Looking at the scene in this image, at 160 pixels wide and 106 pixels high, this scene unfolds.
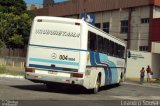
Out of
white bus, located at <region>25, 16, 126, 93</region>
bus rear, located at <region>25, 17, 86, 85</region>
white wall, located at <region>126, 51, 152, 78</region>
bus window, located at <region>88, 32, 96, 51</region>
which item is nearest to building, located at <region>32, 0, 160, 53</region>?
white wall, located at <region>126, 51, 152, 78</region>

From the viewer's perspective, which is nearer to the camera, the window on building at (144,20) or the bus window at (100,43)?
the bus window at (100,43)

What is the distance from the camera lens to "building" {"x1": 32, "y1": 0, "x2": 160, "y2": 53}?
219 ft

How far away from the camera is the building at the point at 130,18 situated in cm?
6661

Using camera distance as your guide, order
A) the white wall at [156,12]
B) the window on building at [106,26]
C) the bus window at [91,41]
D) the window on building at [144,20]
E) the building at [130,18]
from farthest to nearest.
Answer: the window on building at [106,26] < the window on building at [144,20] < the white wall at [156,12] < the building at [130,18] < the bus window at [91,41]

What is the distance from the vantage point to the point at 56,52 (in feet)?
69.9

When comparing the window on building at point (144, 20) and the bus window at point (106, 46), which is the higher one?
the window on building at point (144, 20)

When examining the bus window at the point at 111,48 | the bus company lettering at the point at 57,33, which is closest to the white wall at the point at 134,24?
the bus window at the point at 111,48

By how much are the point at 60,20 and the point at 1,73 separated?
17.5m

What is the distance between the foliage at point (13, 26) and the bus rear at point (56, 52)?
166ft

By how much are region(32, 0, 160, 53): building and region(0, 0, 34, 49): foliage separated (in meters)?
10.5

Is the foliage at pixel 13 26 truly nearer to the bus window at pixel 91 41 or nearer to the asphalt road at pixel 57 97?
the asphalt road at pixel 57 97

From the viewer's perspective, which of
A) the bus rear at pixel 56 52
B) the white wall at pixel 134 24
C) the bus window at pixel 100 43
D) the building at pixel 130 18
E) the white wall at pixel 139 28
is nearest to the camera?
the bus rear at pixel 56 52

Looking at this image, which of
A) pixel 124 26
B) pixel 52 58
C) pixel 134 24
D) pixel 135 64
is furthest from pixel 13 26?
pixel 52 58

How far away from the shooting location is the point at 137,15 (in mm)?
69750
